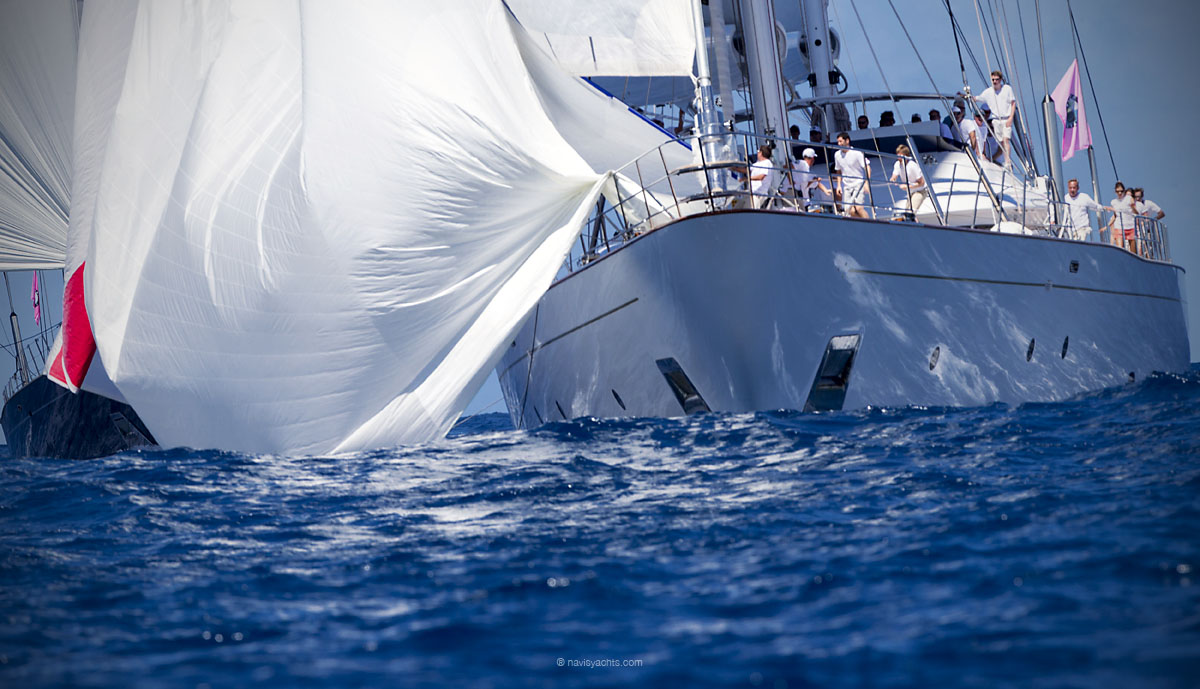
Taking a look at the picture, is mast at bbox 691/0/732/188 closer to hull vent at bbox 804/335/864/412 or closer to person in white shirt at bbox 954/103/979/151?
hull vent at bbox 804/335/864/412

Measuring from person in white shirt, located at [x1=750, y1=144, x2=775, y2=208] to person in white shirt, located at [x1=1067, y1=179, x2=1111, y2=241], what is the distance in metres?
3.66

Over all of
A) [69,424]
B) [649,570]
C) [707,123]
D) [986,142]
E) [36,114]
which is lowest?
[649,570]

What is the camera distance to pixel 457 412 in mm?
7508

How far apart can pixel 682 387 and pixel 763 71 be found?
146 inches

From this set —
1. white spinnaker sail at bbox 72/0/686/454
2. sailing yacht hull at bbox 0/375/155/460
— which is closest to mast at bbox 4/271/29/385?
sailing yacht hull at bbox 0/375/155/460

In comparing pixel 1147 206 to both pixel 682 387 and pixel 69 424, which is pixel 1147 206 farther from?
pixel 69 424

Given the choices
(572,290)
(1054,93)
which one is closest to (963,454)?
(572,290)

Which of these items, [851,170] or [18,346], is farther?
[18,346]

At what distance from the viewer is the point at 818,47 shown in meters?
14.9

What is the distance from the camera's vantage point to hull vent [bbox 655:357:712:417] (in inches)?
325

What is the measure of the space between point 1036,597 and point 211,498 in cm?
469

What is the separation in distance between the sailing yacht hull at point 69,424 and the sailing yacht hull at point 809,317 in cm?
865

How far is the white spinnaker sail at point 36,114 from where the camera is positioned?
1345cm

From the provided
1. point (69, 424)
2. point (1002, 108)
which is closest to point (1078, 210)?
point (1002, 108)
